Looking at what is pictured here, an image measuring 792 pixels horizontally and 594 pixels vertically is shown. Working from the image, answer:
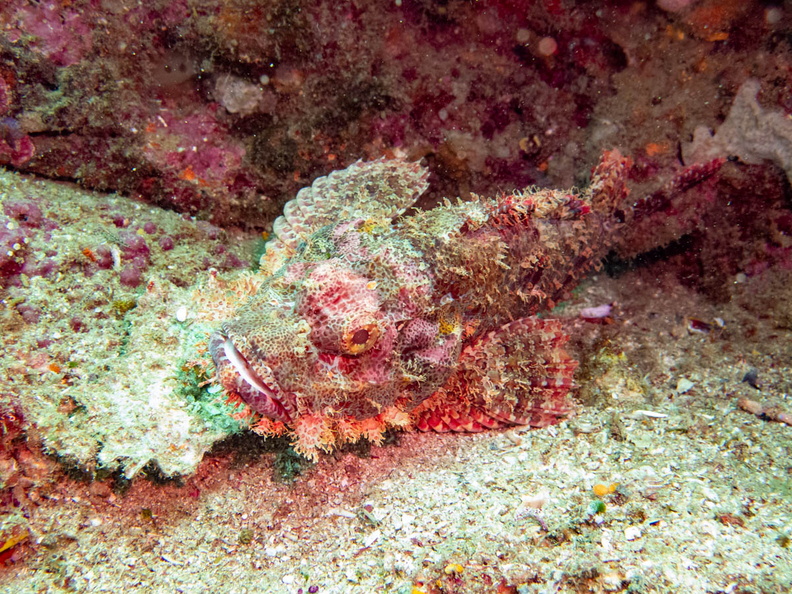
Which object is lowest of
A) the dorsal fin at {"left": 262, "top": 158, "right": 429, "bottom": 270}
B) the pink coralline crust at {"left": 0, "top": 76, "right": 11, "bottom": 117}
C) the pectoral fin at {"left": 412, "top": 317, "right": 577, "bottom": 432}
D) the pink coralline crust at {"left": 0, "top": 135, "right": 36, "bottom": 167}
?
the pectoral fin at {"left": 412, "top": 317, "right": 577, "bottom": 432}

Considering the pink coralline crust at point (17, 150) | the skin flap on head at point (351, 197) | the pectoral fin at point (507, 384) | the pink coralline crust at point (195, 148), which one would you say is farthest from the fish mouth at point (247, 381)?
the pink coralline crust at point (17, 150)

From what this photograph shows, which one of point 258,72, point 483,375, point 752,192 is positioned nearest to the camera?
point 483,375

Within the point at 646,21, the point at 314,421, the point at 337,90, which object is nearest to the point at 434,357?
the point at 314,421

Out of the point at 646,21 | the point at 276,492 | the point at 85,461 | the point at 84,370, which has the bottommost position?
the point at 276,492

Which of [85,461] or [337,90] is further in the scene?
[337,90]

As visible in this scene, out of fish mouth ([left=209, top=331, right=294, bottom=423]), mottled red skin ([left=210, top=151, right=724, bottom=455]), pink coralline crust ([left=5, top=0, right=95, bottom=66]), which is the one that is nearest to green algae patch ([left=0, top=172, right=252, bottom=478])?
fish mouth ([left=209, top=331, right=294, bottom=423])

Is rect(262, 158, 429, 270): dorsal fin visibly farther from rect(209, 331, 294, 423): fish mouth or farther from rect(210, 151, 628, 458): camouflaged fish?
rect(209, 331, 294, 423): fish mouth

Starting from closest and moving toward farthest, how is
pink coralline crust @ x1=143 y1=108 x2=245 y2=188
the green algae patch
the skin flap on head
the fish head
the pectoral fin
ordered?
the fish head
the green algae patch
the pectoral fin
the skin flap on head
pink coralline crust @ x1=143 y1=108 x2=245 y2=188

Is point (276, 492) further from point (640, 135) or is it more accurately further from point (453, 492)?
point (640, 135)
